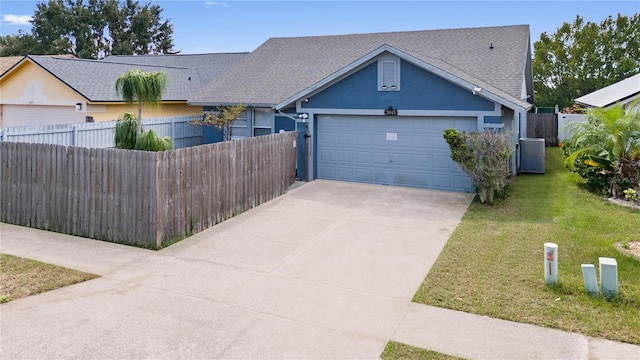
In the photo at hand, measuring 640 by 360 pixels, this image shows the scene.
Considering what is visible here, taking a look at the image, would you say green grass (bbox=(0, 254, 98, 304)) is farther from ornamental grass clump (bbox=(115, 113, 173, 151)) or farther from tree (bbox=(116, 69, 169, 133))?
tree (bbox=(116, 69, 169, 133))

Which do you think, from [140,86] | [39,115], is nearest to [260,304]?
[140,86]

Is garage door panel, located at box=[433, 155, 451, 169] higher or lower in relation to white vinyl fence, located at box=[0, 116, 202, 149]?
lower

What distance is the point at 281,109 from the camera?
1536 cm

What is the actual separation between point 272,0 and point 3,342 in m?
17.8

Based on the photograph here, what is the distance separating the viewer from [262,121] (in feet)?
54.1

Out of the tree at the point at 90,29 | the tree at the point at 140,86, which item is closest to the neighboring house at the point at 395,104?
the tree at the point at 140,86

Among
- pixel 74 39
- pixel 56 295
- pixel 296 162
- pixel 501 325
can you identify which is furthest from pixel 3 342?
pixel 74 39

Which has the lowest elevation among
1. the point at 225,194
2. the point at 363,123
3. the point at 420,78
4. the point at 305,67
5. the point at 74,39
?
the point at 225,194

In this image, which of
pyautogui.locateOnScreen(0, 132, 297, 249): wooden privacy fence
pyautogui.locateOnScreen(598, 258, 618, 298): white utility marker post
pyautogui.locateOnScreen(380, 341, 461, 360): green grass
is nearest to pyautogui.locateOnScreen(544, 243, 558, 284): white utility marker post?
pyautogui.locateOnScreen(598, 258, 618, 298): white utility marker post

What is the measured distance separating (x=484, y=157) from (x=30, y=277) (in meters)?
9.44

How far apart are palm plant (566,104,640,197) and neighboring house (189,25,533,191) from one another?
183cm

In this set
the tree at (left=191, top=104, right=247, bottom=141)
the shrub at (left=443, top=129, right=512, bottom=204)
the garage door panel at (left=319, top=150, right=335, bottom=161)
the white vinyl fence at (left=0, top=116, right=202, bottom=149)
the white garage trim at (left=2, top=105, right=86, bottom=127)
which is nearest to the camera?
the shrub at (left=443, top=129, right=512, bottom=204)

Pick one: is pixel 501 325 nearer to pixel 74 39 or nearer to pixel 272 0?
pixel 272 0

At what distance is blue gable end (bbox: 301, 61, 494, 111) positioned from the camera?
42.2 feet
